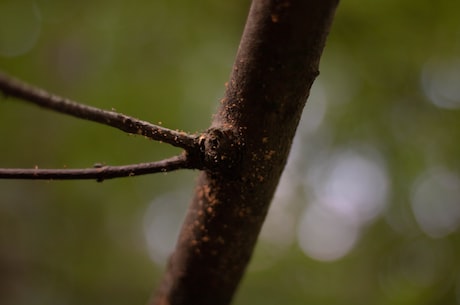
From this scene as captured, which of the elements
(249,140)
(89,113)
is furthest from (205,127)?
(89,113)

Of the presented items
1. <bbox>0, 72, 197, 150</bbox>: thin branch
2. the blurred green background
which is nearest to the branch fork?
<bbox>0, 72, 197, 150</bbox>: thin branch

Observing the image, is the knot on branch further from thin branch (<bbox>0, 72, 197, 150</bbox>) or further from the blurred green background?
the blurred green background

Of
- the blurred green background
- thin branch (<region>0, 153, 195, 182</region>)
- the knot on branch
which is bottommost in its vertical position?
thin branch (<region>0, 153, 195, 182</region>)

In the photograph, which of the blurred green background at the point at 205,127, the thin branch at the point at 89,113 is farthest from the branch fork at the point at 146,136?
the blurred green background at the point at 205,127

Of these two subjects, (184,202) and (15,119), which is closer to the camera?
(15,119)

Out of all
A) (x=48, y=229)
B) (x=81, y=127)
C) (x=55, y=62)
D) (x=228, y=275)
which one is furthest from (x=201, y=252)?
(x=48, y=229)

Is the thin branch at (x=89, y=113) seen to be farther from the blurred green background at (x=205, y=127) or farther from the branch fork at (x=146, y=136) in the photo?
the blurred green background at (x=205, y=127)

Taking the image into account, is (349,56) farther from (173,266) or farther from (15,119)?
(15,119)
